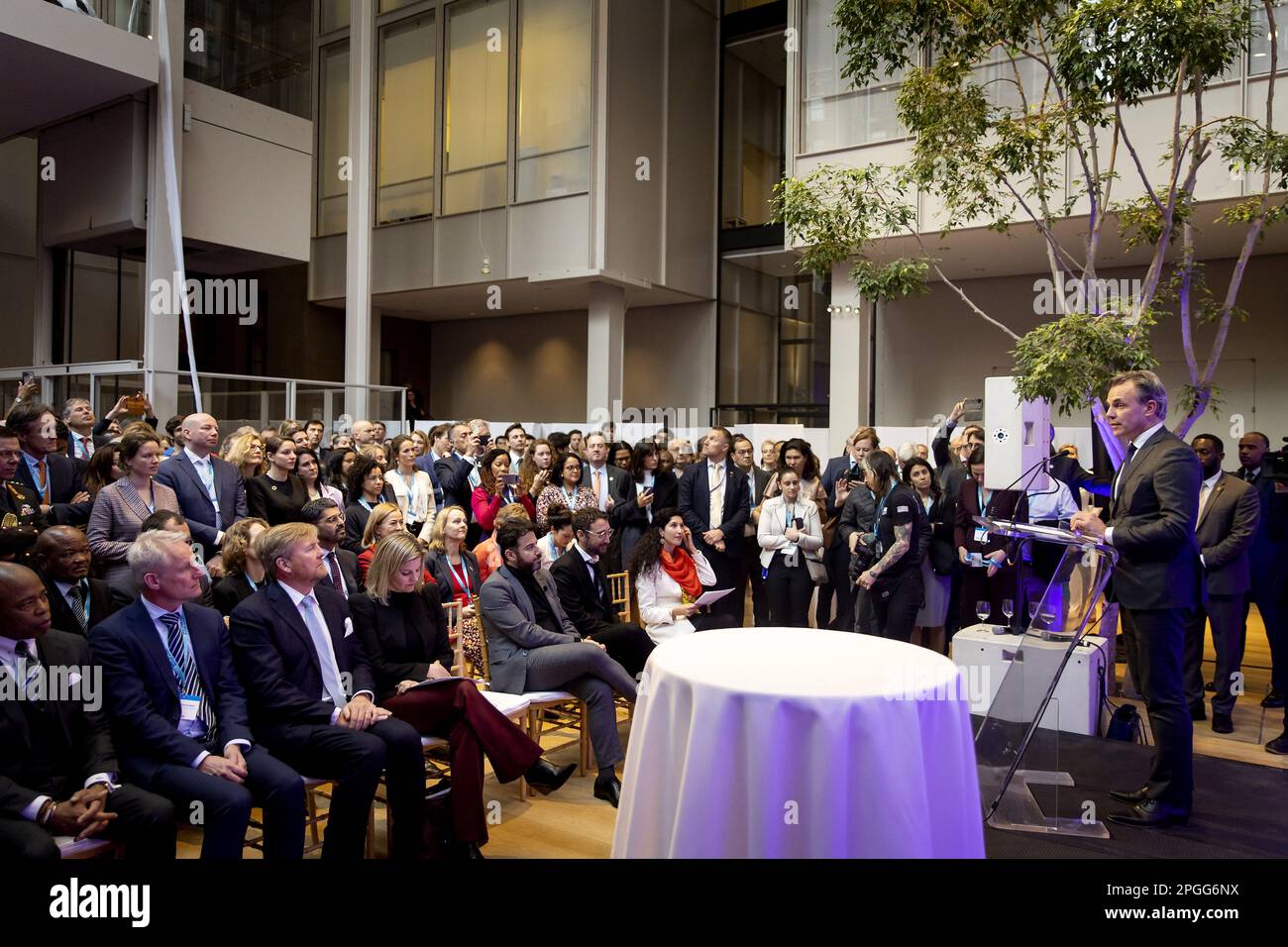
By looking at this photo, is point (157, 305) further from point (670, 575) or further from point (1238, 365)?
point (1238, 365)

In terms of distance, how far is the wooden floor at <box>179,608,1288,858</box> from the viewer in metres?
3.49

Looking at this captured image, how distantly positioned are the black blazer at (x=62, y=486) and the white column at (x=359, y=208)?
19.6 ft

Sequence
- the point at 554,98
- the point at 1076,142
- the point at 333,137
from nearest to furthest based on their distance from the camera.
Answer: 1. the point at 1076,142
2. the point at 554,98
3. the point at 333,137

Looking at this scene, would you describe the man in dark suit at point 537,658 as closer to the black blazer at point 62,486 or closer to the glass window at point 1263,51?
the black blazer at point 62,486

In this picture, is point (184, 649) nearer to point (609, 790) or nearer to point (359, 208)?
point (609, 790)

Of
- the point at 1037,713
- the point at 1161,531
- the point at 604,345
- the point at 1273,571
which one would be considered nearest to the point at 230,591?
the point at 1037,713

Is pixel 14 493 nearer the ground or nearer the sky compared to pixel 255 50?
nearer the ground

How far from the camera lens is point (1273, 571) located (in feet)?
17.2

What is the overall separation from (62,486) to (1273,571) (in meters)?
6.89

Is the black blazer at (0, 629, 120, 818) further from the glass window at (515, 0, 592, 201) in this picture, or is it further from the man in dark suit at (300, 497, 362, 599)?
the glass window at (515, 0, 592, 201)

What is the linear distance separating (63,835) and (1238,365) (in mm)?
13522

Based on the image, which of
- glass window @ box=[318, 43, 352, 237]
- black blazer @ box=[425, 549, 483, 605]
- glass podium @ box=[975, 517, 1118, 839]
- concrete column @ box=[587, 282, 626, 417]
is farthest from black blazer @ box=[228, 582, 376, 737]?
glass window @ box=[318, 43, 352, 237]

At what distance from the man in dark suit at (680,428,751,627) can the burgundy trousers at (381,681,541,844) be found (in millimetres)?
2922
